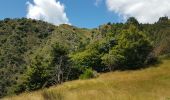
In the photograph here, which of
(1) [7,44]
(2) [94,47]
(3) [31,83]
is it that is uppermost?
(1) [7,44]

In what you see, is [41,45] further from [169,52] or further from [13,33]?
[169,52]

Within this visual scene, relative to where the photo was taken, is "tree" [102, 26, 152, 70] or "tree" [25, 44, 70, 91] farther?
"tree" [25, 44, 70, 91]

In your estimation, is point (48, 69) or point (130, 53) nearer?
point (130, 53)

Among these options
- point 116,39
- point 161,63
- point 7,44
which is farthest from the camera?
point 7,44

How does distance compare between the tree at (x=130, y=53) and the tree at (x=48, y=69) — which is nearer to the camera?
the tree at (x=130, y=53)

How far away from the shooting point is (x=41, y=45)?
161 meters

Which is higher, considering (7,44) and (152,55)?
(7,44)

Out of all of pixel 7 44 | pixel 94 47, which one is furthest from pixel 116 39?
pixel 7 44

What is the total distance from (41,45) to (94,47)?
88.6 m

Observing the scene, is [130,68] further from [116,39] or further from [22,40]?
[22,40]

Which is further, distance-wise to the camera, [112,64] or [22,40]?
[22,40]

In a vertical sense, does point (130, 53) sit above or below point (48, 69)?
above

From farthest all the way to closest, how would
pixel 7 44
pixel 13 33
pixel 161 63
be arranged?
pixel 13 33
pixel 7 44
pixel 161 63

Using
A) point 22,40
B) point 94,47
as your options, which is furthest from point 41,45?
point 94,47
